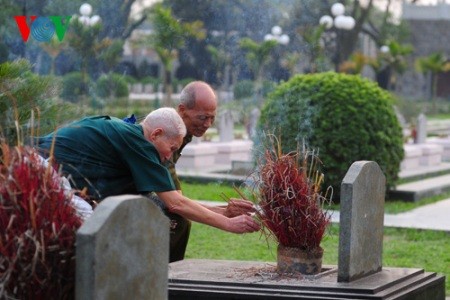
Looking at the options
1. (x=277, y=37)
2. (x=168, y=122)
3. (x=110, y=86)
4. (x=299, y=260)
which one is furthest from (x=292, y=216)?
(x=277, y=37)

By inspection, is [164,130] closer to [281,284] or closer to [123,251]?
[281,284]

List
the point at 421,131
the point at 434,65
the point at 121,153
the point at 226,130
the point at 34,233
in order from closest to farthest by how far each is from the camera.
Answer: the point at 34,233 → the point at 121,153 → the point at 226,130 → the point at 421,131 → the point at 434,65

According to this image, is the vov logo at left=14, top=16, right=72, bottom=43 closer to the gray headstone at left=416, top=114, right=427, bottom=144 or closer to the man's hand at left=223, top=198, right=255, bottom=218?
the man's hand at left=223, top=198, right=255, bottom=218

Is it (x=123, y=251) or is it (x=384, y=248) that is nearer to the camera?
(x=123, y=251)

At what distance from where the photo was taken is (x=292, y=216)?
5863 mm

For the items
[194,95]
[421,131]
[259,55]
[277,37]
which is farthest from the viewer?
[277,37]

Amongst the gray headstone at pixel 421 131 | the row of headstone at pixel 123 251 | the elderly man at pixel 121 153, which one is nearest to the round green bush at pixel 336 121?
the elderly man at pixel 121 153

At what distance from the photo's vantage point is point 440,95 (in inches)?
2496

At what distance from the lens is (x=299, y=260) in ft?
19.2

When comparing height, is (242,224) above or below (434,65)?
below

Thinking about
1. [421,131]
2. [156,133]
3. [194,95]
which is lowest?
[421,131]

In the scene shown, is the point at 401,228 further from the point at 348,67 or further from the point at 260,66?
the point at 348,67

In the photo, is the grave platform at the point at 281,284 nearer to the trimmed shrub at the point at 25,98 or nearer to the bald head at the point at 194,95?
the bald head at the point at 194,95

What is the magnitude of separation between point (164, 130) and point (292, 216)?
0.88 metres
